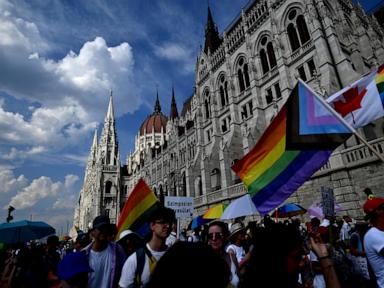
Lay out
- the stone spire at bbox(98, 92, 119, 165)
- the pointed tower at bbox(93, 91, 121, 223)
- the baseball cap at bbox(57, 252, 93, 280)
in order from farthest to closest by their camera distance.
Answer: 1. the stone spire at bbox(98, 92, 119, 165)
2. the pointed tower at bbox(93, 91, 121, 223)
3. the baseball cap at bbox(57, 252, 93, 280)

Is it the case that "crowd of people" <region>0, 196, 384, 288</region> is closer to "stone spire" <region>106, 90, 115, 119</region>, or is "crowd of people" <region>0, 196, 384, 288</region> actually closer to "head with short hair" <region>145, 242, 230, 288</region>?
"head with short hair" <region>145, 242, 230, 288</region>

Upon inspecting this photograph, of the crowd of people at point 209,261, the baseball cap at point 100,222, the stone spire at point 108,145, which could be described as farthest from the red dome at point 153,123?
the baseball cap at point 100,222

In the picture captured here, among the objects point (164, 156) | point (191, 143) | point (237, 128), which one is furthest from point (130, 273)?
point (164, 156)

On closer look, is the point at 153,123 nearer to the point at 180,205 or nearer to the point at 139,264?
the point at 180,205

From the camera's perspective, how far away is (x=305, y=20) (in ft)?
64.0

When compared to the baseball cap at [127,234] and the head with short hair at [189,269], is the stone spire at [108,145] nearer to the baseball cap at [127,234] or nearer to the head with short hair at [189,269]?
the baseball cap at [127,234]

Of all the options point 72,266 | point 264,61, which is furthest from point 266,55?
point 72,266

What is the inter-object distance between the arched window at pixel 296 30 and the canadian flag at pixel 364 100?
58.4ft

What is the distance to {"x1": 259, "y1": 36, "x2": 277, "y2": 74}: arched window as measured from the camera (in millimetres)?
22719

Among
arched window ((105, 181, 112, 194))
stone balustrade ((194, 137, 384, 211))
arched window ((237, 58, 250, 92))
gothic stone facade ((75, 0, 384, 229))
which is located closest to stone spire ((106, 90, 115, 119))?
arched window ((105, 181, 112, 194))

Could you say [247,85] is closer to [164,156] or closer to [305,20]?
[305,20]

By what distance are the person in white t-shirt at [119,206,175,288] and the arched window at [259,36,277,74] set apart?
22363 millimetres

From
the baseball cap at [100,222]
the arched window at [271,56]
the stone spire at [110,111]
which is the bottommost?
the baseball cap at [100,222]

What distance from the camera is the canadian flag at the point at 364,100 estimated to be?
4.45m
